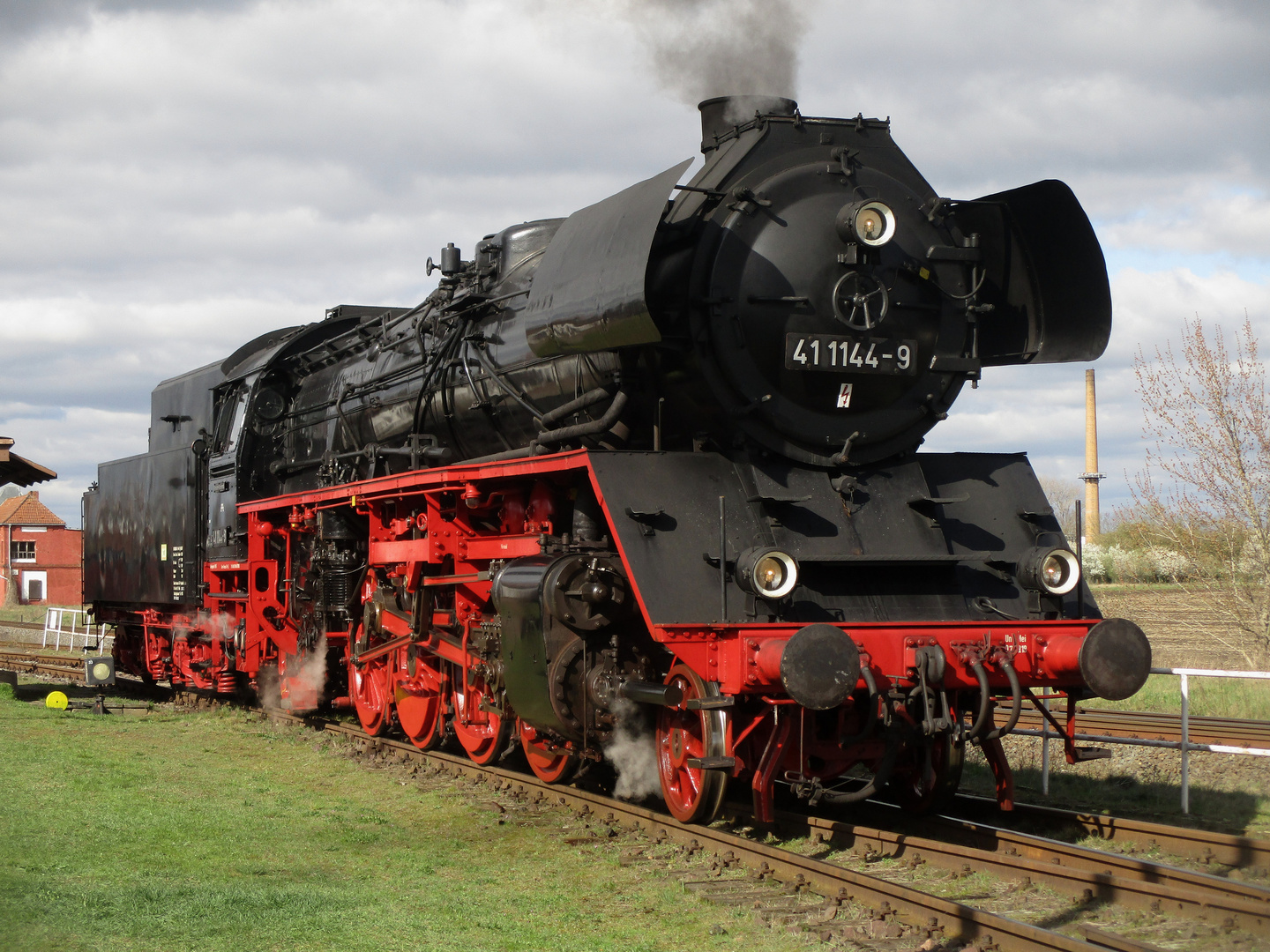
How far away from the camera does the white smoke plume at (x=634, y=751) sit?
6.75 meters

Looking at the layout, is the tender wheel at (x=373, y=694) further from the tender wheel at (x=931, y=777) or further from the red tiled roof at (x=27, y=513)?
the red tiled roof at (x=27, y=513)

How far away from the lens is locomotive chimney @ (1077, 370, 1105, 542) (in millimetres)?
39147

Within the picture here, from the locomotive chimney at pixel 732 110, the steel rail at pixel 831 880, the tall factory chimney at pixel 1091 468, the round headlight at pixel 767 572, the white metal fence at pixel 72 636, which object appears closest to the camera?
the steel rail at pixel 831 880

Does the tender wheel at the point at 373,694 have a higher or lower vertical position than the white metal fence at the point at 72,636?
higher

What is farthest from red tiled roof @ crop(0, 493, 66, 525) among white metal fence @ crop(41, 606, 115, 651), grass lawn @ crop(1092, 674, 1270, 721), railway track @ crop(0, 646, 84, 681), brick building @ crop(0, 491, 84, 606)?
grass lawn @ crop(1092, 674, 1270, 721)

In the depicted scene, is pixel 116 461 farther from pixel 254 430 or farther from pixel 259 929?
pixel 259 929

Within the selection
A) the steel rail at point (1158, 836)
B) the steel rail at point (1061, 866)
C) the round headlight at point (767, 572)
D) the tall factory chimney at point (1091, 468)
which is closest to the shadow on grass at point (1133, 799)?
→ the steel rail at point (1158, 836)

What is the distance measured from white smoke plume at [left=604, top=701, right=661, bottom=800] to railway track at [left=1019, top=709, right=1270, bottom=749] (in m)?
3.83

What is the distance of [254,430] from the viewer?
1290 centimetres

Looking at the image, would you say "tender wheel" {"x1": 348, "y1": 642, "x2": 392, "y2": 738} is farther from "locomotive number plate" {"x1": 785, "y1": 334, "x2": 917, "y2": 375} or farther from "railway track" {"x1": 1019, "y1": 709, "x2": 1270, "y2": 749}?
"railway track" {"x1": 1019, "y1": 709, "x2": 1270, "y2": 749}

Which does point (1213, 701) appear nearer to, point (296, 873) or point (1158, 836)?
point (1158, 836)

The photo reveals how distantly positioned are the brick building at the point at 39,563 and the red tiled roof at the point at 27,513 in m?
0.22

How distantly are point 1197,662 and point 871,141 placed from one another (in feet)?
48.5

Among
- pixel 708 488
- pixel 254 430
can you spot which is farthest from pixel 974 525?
pixel 254 430
